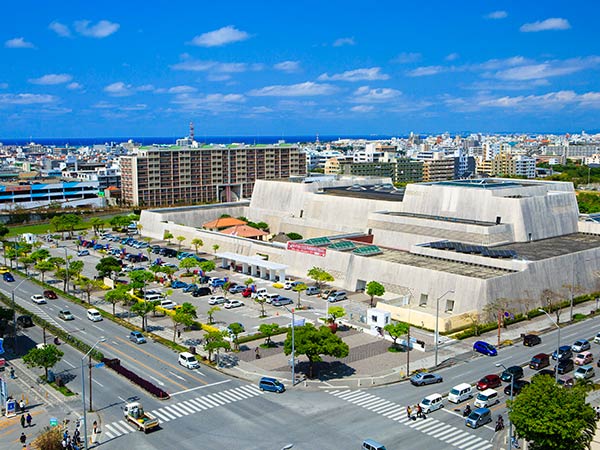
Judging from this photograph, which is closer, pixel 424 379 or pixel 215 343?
pixel 424 379

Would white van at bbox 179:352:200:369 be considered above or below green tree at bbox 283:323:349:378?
below

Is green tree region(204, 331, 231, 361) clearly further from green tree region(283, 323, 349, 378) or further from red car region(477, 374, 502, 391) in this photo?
red car region(477, 374, 502, 391)

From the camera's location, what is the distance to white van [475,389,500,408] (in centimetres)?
4112

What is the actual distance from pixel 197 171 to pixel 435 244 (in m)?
96.2

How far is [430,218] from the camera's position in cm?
8506

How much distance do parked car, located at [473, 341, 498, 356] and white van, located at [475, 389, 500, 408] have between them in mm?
9894

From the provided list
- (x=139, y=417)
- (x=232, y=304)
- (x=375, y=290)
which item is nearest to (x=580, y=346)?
(x=375, y=290)

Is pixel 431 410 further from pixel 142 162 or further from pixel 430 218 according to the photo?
pixel 142 162

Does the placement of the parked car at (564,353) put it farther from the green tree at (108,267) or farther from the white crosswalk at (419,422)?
the green tree at (108,267)

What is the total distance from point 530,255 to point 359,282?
64.0ft

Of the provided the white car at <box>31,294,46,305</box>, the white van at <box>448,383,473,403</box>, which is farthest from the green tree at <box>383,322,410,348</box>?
the white car at <box>31,294,46,305</box>

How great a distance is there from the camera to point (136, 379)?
1807 inches

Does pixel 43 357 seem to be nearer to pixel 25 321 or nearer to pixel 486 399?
pixel 25 321

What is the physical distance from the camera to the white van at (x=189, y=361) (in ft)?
162
